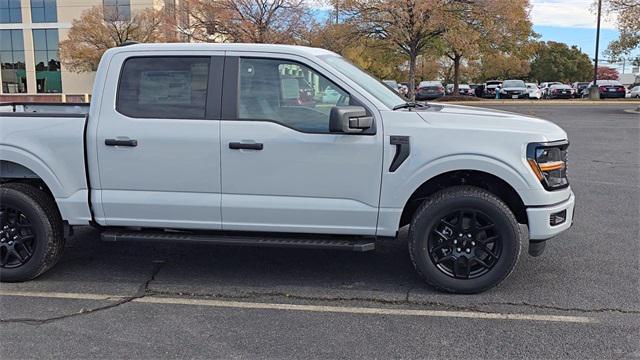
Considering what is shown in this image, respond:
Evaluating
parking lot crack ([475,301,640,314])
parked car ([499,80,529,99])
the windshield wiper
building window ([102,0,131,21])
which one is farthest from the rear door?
building window ([102,0,131,21])

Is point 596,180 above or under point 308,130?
under

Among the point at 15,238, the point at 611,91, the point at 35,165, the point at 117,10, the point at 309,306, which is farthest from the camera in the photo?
the point at 117,10

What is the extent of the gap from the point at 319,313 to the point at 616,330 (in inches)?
80.4

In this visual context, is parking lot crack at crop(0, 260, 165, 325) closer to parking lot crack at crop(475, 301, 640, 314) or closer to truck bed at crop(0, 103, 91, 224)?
truck bed at crop(0, 103, 91, 224)

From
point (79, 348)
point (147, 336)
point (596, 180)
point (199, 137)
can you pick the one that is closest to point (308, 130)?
point (199, 137)

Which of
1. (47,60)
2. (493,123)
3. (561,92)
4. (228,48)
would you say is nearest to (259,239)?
(228,48)

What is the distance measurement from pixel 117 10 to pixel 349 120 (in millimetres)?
52570

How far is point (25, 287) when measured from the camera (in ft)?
16.3

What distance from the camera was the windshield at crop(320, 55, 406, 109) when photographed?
4.83m

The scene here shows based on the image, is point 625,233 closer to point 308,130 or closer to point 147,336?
point 308,130

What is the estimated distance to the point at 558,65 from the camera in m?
72.4

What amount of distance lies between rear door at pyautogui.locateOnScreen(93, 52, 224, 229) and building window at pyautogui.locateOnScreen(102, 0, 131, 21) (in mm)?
48781

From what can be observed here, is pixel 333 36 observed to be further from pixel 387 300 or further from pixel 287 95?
pixel 387 300

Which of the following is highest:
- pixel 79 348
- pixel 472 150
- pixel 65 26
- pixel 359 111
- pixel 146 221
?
pixel 65 26
